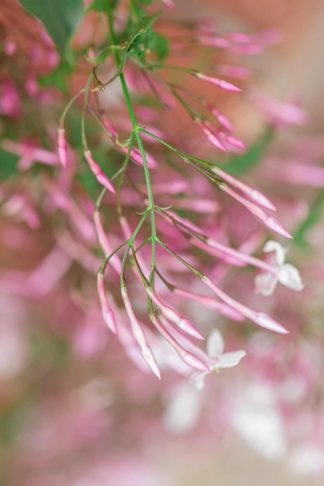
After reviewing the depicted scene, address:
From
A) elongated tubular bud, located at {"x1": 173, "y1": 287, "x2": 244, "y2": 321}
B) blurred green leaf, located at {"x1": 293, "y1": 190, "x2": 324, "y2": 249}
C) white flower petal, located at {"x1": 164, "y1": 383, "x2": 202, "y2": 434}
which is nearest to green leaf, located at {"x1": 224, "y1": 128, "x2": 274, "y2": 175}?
blurred green leaf, located at {"x1": 293, "y1": 190, "x2": 324, "y2": 249}

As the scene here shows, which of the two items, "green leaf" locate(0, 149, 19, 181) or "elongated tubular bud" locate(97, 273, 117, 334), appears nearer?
"elongated tubular bud" locate(97, 273, 117, 334)

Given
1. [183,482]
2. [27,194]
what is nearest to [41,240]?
[27,194]

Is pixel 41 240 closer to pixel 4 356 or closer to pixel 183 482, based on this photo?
pixel 4 356

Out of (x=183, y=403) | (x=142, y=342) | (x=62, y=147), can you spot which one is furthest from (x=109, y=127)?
(x=183, y=403)

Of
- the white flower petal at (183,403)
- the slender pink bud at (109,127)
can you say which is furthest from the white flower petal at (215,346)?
the white flower petal at (183,403)

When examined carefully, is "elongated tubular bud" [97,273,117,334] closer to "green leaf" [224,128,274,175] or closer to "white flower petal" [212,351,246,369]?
"white flower petal" [212,351,246,369]

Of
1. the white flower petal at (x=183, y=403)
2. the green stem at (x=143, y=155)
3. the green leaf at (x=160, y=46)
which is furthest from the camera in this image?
the white flower petal at (x=183, y=403)

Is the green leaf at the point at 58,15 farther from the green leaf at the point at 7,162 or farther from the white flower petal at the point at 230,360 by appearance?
the white flower petal at the point at 230,360
